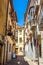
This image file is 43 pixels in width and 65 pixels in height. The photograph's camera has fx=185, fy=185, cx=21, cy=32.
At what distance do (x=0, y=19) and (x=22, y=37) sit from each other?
4861 centimetres

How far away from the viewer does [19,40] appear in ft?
199

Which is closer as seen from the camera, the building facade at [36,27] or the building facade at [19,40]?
the building facade at [36,27]

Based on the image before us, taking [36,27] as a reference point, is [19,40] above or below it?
below

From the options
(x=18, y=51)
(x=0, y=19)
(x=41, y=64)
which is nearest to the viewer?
(x=0, y=19)

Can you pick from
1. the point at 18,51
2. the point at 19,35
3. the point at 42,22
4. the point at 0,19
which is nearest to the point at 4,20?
the point at 0,19

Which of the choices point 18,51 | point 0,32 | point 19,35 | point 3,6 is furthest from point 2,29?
point 19,35

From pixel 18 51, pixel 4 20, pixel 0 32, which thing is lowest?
pixel 18 51

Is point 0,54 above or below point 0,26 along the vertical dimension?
below

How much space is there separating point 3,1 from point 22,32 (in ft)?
162

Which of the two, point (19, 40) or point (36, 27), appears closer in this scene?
point (36, 27)

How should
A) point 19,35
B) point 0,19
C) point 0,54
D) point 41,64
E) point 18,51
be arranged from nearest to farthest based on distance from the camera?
point 0,19 → point 41,64 → point 0,54 → point 18,51 → point 19,35

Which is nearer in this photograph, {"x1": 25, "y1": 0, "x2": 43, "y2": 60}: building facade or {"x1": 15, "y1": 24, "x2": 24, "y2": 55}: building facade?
{"x1": 25, "y1": 0, "x2": 43, "y2": 60}: building facade

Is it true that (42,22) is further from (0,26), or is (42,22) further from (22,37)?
(22,37)

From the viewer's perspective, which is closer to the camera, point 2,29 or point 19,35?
point 2,29
